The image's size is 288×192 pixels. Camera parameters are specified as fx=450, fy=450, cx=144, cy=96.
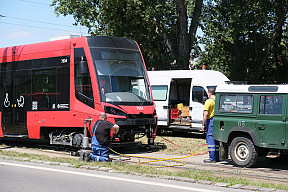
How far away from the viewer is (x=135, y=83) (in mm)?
14500

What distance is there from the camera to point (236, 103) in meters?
11.5

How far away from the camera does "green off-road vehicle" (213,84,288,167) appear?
1062cm

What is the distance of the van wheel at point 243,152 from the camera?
435 inches

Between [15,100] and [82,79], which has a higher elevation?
[82,79]

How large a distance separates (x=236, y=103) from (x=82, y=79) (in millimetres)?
5042

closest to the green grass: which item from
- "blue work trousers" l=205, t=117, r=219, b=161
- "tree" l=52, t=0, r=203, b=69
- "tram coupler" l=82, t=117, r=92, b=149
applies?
"tram coupler" l=82, t=117, r=92, b=149

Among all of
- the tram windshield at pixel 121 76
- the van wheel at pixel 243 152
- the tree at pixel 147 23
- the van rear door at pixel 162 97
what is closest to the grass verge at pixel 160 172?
the van wheel at pixel 243 152

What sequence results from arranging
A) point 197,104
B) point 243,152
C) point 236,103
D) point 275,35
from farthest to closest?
point 275,35 → point 197,104 → point 236,103 → point 243,152

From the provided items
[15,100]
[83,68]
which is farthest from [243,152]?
[15,100]

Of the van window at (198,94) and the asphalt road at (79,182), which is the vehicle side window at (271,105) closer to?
the asphalt road at (79,182)

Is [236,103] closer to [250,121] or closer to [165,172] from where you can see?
[250,121]

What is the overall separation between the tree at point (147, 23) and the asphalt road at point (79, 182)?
1681cm

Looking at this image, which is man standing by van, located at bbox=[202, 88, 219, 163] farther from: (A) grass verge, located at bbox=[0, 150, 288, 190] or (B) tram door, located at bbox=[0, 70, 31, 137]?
(B) tram door, located at bbox=[0, 70, 31, 137]

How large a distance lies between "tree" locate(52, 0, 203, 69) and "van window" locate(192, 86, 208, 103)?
751 centimetres
